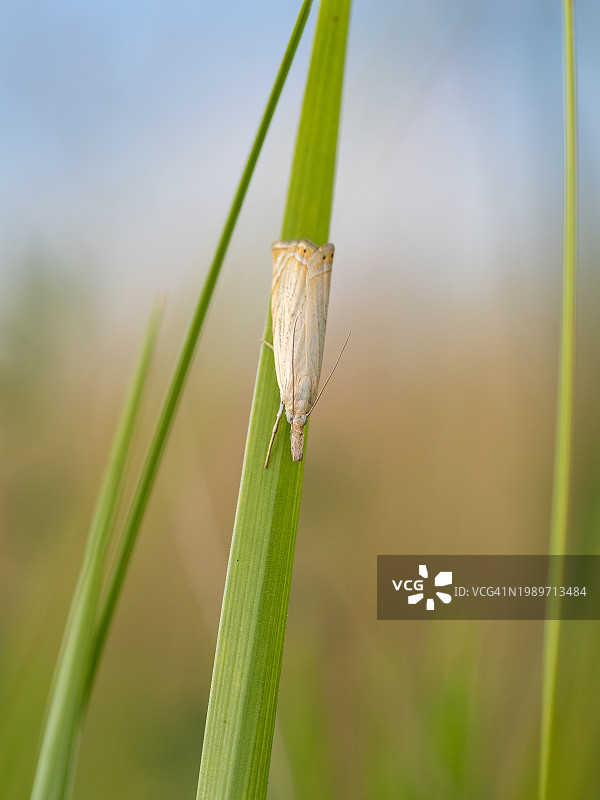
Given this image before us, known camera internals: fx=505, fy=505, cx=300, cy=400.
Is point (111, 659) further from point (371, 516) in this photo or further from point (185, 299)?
point (185, 299)

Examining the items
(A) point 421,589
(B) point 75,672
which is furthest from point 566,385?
(A) point 421,589

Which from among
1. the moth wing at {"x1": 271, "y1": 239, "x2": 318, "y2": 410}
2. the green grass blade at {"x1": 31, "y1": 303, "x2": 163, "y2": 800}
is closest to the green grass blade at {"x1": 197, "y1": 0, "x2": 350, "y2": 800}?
the moth wing at {"x1": 271, "y1": 239, "x2": 318, "y2": 410}

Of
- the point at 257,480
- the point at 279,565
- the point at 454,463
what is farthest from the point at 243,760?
the point at 454,463

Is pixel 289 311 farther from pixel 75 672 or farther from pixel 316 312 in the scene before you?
pixel 75 672
